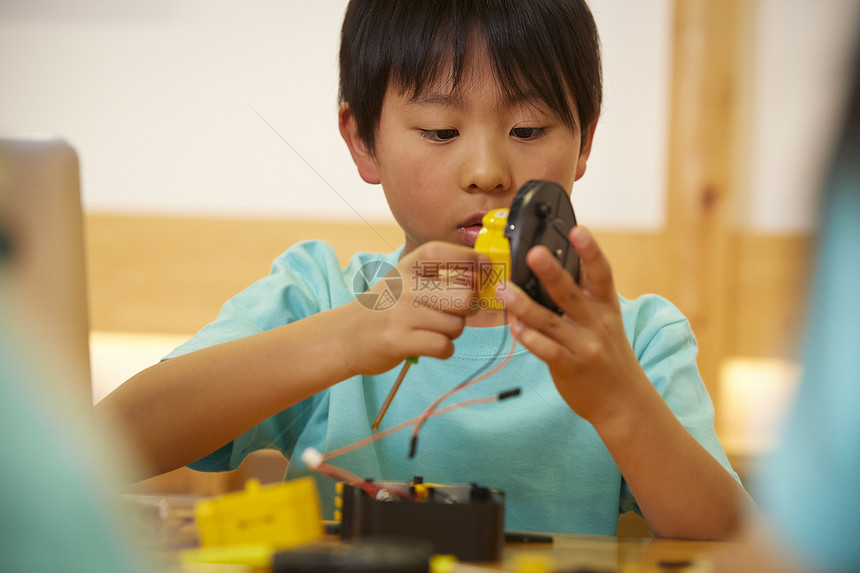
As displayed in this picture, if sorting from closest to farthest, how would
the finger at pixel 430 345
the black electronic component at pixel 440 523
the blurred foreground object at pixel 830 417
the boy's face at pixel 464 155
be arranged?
1. the blurred foreground object at pixel 830 417
2. the black electronic component at pixel 440 523
3. the finger at pixel 430 345
4. the boy's face at pixel 464 155

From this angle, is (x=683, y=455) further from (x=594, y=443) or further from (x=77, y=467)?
(x=77, y=467)

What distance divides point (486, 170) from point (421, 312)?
0.14m

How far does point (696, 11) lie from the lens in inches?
26.9

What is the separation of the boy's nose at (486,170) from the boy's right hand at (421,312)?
95 mm

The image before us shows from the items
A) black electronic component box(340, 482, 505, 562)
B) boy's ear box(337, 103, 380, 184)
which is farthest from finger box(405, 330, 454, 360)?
boy's ear box(337, 103, 380, 184)

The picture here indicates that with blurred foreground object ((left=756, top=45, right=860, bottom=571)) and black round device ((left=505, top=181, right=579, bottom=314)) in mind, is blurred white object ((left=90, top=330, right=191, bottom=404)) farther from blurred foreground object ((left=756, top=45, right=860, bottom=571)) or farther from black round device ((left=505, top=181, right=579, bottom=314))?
blurred foreground object ((left=756, top=45, right=860, bottom=571))

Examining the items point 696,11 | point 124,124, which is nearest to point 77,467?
point 124,124

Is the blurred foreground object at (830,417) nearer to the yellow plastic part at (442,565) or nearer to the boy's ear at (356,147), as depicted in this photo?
the yellow plastic part at (442,565)

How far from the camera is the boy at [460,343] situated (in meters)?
0.53

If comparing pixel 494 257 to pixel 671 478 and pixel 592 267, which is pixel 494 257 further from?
pixel 671 478

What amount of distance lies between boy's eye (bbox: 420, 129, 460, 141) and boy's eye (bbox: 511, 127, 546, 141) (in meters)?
0.05

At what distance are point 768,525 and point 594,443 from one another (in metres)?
0.33

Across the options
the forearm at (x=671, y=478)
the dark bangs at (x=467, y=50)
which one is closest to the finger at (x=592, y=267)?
the forearm at (x=671, y=478)

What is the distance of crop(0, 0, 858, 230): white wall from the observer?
665 mm
